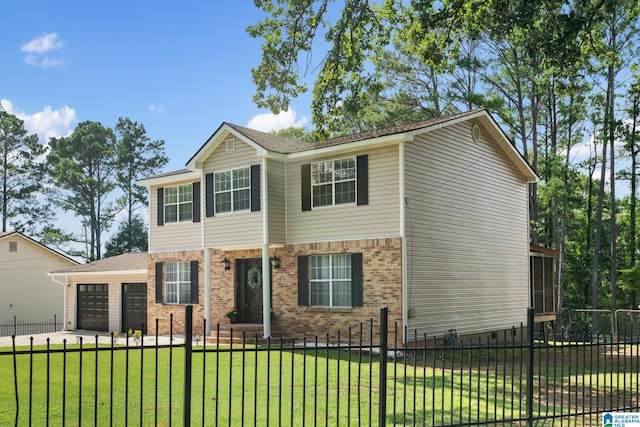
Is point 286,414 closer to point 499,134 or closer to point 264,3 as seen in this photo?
point 264,3

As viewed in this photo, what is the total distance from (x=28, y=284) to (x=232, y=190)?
19867 millimetres

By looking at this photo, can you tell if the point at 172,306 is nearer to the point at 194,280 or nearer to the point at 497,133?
the point at 194,280

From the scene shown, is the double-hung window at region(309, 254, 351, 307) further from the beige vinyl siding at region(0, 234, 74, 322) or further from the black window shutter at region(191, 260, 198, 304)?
the beige vinyl siding at region(0, 234, 74, 322)

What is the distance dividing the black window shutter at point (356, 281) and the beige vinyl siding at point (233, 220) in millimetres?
3130

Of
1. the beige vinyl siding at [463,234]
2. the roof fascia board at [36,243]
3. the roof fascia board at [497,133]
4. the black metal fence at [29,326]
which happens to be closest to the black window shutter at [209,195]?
the beige vinyl siding at [463,234]

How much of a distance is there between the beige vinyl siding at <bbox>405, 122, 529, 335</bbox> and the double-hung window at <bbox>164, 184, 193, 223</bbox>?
28.1 feet

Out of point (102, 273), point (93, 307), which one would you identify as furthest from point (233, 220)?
point (93, 307)

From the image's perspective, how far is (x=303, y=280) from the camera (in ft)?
64.4

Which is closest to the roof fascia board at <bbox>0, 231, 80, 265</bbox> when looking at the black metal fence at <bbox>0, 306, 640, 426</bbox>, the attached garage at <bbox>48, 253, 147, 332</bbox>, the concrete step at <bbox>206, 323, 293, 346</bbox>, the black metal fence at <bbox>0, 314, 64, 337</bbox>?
the black metal fence at <bbox>0, 314, 64, 337</bbox>

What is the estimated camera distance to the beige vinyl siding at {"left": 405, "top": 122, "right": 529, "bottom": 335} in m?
18.4

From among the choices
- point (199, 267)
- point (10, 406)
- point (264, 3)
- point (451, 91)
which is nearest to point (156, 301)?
point (199, 267)

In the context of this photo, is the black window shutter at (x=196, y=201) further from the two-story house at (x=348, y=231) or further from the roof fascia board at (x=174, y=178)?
the roof fascia board at (x=174, y=178)

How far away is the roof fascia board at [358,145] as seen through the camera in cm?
1759

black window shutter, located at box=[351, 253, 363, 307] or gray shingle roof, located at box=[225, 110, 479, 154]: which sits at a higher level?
gray shingle roof, located at box=[225, 110, 479, 154]
